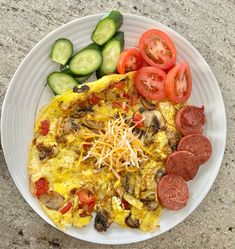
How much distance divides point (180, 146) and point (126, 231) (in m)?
0.54

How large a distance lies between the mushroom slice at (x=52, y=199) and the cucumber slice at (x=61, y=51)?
67 centimetres

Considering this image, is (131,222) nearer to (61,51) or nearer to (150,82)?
(150,82)

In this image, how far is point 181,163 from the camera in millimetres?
2658

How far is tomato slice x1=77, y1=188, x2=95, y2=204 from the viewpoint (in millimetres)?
2604

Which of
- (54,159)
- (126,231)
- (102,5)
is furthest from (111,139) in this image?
(102,5)

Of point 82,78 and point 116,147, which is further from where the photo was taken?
point 82,78

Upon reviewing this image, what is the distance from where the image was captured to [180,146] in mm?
2672

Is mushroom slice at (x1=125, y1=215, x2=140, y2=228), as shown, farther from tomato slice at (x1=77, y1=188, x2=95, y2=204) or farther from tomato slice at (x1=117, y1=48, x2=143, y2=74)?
tomato slice at (x1=117, y1=48, x2=143, y2=74)

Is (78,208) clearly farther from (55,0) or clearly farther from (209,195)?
(55,0)

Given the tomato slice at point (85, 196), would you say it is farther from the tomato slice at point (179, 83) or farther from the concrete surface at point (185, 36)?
the tomato slice at point (179, 83)

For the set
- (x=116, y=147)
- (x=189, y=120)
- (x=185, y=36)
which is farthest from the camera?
(x=185, y=36)

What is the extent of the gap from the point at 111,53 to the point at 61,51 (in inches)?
10.0

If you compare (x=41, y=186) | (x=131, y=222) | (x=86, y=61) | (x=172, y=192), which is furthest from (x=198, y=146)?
(x=41, y=186)

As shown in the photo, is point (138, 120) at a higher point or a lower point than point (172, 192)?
higher
